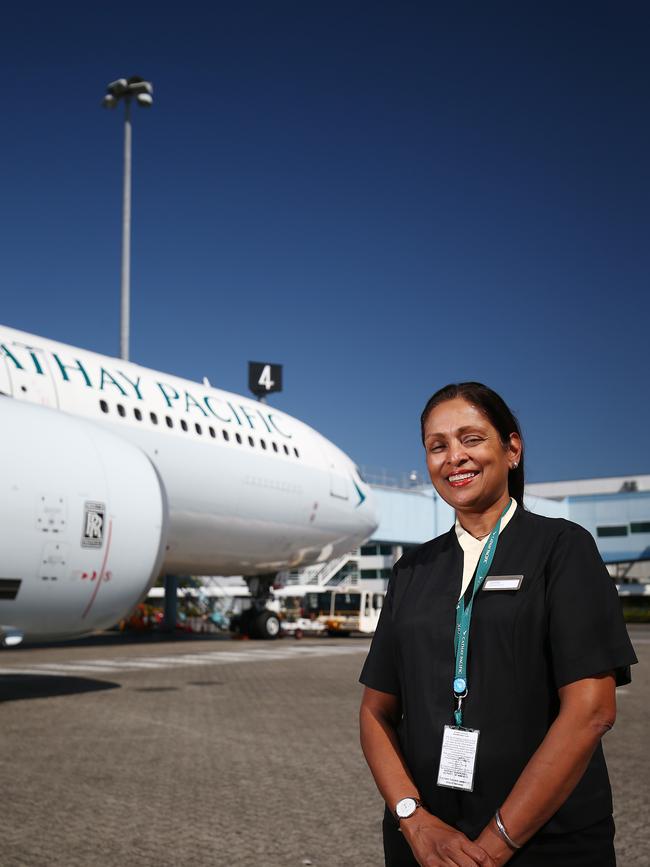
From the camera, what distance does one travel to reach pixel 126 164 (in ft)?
103

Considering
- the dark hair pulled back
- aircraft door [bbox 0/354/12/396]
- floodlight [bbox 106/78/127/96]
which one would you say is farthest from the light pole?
the dark hair pulled back

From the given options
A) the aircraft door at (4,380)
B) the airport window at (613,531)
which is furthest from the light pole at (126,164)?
the airport window at (613,531)

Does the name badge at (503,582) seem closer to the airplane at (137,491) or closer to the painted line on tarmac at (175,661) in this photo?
the airplane at (137,491)

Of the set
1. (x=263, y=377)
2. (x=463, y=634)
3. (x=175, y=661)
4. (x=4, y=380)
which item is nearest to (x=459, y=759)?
(x=463, y=634)

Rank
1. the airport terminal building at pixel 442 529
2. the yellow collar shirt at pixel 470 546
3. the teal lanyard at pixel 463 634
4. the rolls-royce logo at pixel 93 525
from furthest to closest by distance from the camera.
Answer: the airport terminal building at pixel 442 529, the rolls-royce logo at pixel 93 525, the yellow collar shirt at pixel 470 546, the teal lanyard at pixel 463 634

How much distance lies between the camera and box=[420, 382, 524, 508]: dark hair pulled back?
99.7 inches

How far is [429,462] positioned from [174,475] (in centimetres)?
1468

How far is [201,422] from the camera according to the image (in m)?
17.9

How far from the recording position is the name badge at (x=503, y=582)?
7.20 feet

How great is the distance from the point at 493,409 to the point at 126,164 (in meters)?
31.3

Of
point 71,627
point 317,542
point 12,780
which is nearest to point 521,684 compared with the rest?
point 12,780

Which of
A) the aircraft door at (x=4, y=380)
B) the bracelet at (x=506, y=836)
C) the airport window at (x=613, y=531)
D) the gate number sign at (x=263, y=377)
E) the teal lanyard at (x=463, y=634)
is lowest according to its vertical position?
the bracelet at (x=506, y=836)

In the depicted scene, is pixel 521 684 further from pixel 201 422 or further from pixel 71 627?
pixel 201 422

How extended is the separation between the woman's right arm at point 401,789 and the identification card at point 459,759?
10cm
